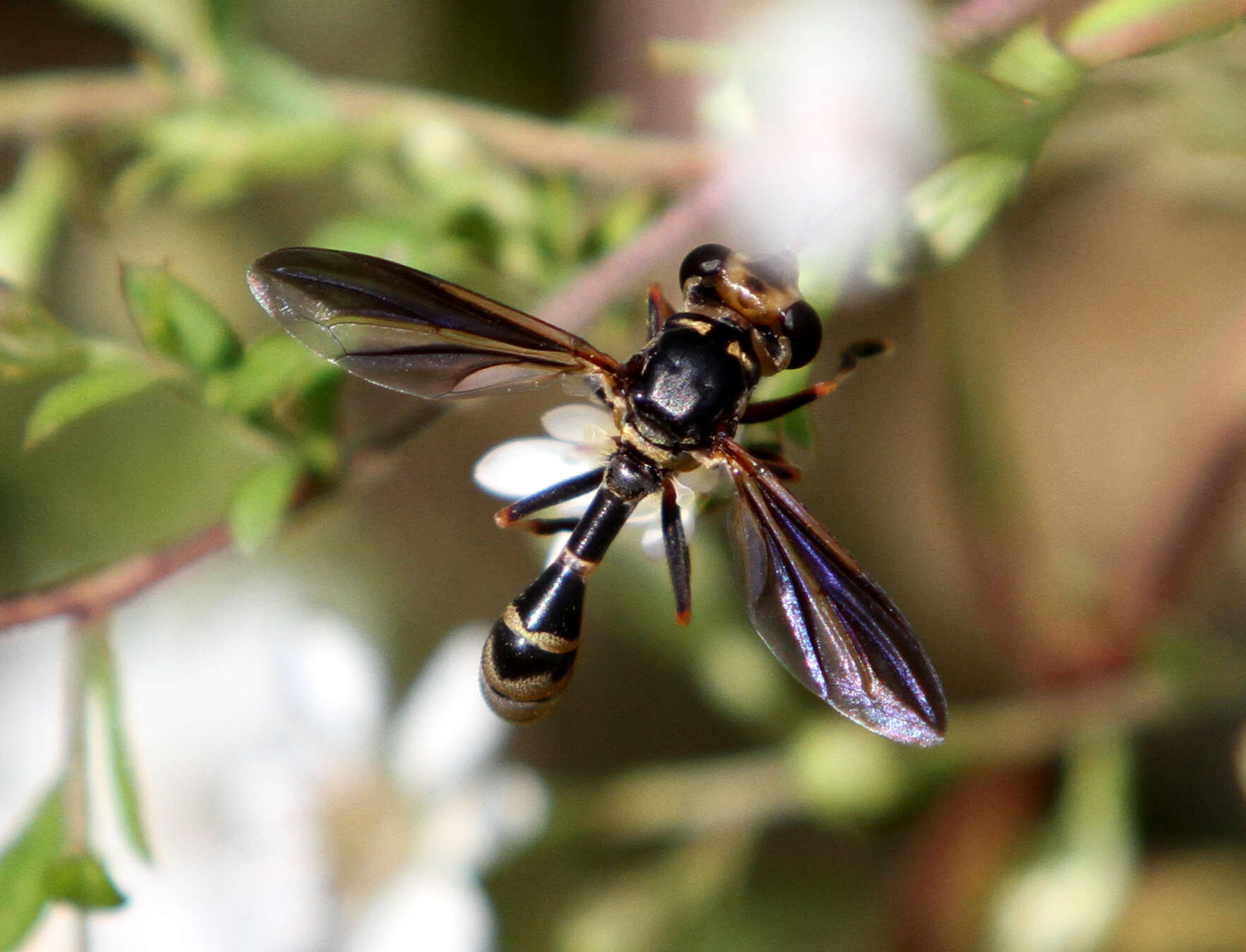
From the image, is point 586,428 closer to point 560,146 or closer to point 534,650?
point 534,650

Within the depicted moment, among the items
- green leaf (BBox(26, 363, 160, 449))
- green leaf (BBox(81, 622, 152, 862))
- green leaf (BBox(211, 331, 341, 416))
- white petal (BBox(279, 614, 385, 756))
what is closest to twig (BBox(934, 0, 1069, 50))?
green leaf (BBox(211, 331, 341, 416))

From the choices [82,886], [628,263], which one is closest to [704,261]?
[628,263]

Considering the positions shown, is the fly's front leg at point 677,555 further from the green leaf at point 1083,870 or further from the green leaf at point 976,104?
the green leaf at point 1083,870

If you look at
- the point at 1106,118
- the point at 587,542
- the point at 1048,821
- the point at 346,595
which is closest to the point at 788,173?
the point at 587,542

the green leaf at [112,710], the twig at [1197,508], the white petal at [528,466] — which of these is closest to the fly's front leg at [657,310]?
the white petal at [528,466]

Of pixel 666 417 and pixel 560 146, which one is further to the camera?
pixel 560 146

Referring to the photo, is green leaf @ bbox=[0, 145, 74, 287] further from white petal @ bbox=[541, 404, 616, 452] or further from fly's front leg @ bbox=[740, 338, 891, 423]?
fly's front leg @ bbox=[740, 338, 891, 423]

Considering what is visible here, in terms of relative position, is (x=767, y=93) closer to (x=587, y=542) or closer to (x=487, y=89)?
(x=587, y=542)
